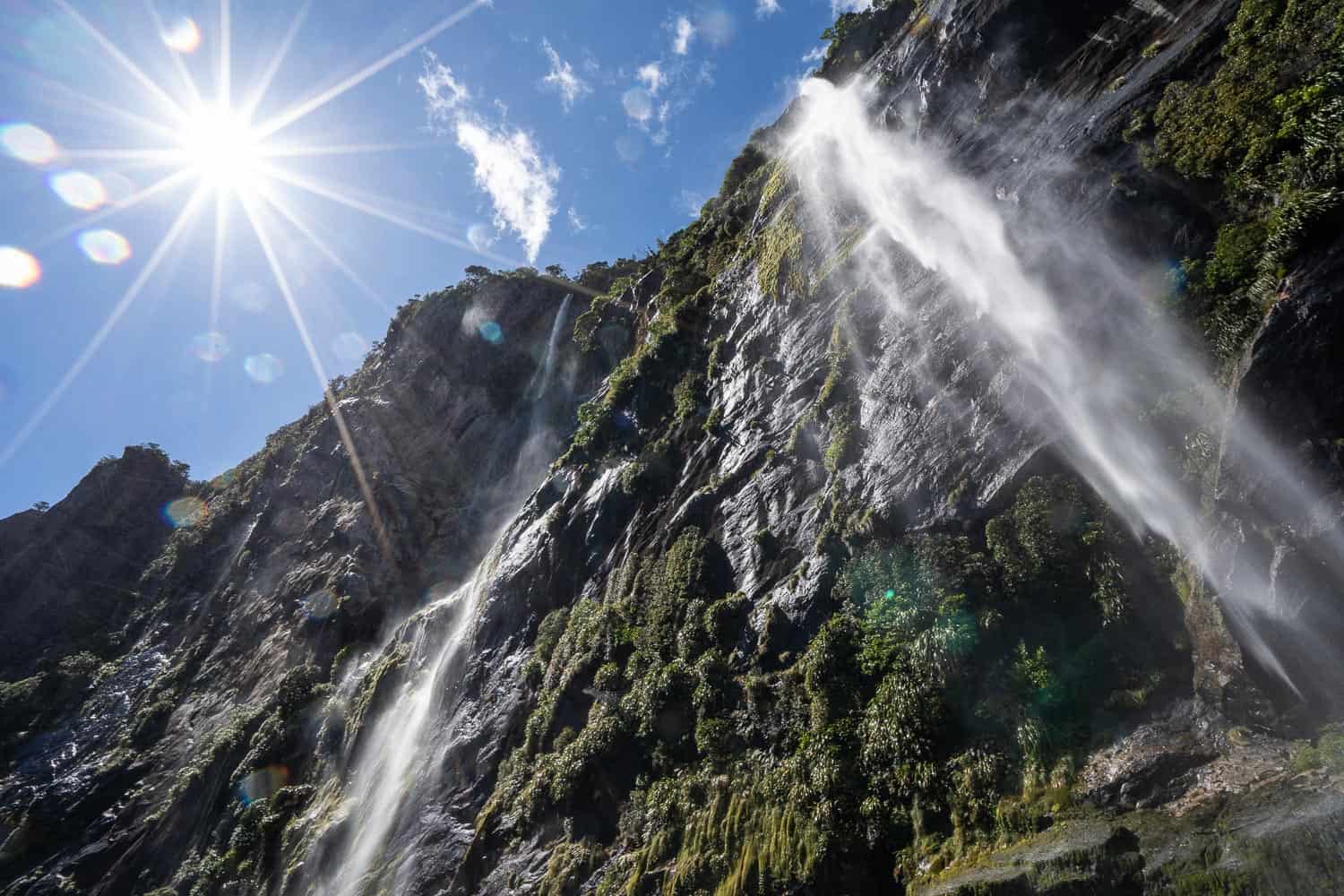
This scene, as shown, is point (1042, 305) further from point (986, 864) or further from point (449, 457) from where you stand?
point (449, 457)

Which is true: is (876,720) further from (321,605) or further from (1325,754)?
(321,605)

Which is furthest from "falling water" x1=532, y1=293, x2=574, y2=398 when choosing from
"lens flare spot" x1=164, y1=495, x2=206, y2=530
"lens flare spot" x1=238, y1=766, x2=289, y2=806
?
"lens flare spot" x1=164, y1=495, x2=206, y2=530

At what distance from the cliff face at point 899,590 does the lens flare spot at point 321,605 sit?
48.5 inches

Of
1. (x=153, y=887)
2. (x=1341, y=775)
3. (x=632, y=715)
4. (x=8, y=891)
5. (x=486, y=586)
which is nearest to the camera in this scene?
(x=1341, y=775)

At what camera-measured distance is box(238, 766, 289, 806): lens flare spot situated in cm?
2392

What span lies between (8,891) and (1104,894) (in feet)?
131

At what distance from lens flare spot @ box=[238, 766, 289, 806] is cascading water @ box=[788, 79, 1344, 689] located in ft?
84.7

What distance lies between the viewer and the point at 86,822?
97.3 feet

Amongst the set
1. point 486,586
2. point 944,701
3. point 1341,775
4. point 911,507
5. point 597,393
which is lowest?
point 1341,775

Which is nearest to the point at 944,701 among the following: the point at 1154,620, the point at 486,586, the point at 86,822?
the point at 1154,620

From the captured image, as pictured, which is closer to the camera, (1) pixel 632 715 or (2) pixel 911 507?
(2) pixel 911 507

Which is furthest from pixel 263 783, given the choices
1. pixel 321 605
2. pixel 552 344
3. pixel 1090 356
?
pixel 1090 356

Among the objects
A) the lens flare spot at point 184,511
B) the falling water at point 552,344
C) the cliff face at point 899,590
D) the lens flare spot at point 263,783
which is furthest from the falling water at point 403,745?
the lens flare spot at point 184,511

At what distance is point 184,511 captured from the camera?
55312 mm
